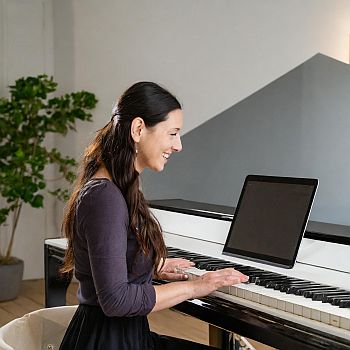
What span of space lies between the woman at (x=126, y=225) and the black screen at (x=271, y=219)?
1.27ft

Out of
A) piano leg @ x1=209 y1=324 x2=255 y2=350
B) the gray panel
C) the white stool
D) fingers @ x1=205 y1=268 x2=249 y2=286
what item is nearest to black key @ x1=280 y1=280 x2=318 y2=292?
fingers @ x1=205 y1=268 x2=249 y2=286

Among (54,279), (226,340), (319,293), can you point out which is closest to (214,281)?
(319,293)

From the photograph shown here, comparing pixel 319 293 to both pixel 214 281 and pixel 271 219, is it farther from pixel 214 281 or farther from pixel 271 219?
pixel 271 219

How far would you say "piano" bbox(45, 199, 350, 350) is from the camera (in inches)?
70.9

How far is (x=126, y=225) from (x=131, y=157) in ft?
0.61

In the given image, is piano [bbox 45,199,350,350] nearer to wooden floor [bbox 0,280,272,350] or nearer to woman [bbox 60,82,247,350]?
woman [bbox 60,82,247,350]

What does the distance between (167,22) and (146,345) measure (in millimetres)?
3158

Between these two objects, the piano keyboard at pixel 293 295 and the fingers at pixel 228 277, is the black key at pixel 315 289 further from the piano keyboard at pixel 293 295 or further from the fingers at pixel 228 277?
the fingers at pixel 228 277

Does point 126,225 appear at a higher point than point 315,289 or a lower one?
higher

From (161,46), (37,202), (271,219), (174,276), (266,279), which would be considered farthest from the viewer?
(37,202)

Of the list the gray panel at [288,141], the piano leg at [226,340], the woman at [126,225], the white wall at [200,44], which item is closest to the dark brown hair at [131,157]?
the woman at [126,225]

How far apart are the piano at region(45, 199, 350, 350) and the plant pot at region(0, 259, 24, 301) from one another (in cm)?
243

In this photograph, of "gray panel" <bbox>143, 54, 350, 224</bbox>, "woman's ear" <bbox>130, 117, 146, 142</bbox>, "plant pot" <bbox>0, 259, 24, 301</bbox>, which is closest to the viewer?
"woman's ear" <bbox>130, 117, 146, 142</bbox>

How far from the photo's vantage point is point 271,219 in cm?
252
